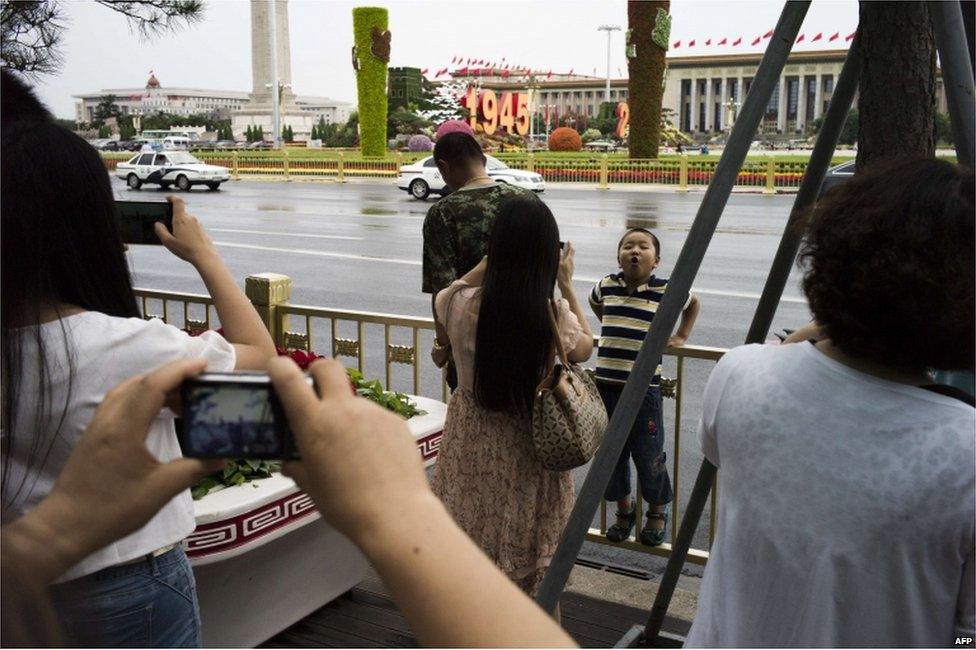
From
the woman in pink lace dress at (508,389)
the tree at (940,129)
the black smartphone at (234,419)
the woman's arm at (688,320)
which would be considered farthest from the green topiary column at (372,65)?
the black smartphone at (234,419)

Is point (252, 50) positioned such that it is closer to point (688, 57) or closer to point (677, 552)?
point (688, 57)

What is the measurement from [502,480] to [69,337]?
176cm

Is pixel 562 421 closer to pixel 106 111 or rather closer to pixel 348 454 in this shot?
pixel 348 454

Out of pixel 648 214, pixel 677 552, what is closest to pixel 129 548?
pixel 677 552

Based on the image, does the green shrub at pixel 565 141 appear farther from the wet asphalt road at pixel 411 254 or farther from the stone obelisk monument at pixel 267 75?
the wet asphalt road at pixel 411 254

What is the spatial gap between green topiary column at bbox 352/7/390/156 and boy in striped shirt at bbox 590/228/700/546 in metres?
35.6

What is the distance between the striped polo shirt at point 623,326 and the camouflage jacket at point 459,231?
695 millimetres

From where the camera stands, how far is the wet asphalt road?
8.53m

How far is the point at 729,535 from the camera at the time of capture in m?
1.61

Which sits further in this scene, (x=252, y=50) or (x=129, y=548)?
(x=252, y=50)

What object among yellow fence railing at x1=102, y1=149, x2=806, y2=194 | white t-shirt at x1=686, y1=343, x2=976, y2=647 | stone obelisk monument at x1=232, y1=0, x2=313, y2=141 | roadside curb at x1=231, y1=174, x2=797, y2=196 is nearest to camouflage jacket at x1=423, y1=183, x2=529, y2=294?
white t-shirt at x1=686, y1=343, x2=976, y2=647

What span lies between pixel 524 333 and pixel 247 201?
25.5 m

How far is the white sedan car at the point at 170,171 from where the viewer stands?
105 feet

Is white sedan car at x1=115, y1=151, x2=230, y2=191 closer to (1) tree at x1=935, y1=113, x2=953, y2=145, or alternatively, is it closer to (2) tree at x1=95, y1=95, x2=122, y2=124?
(1) tree at x1=935, y1=113, x2=953, y2=145
